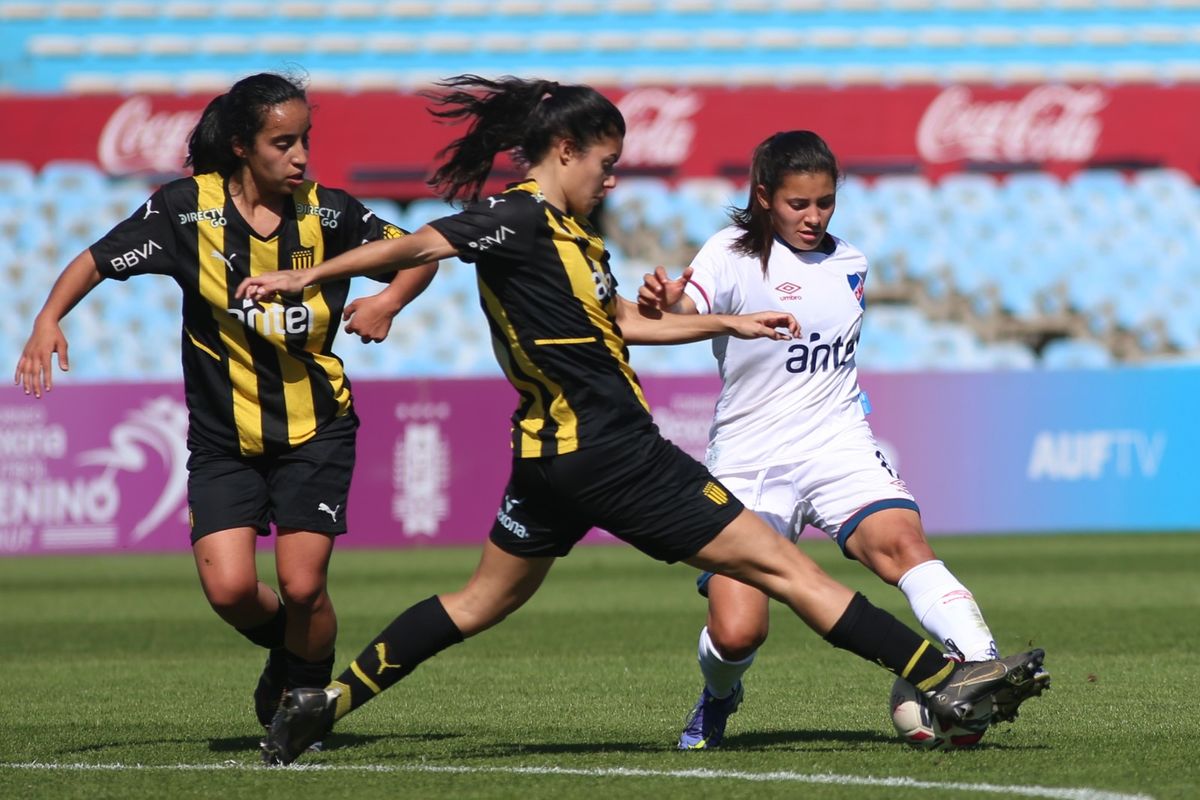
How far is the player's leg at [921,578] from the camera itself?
508 cm

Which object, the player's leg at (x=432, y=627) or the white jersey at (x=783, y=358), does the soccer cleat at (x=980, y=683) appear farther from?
the player's leg at (x=432, y=627)

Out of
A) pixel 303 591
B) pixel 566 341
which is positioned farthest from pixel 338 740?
pixel 566 341

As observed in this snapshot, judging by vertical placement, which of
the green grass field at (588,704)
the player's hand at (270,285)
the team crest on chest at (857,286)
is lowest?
the green grass field at (588,704)

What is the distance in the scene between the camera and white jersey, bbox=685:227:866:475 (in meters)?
5.45

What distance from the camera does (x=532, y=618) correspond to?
10203 mm

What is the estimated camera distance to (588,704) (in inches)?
256

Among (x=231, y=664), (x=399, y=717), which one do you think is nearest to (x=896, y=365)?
(x=231, y=664)

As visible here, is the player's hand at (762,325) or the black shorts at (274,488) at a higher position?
the player's hand at (762,325)

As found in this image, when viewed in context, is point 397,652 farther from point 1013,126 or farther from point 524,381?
point 1013,126

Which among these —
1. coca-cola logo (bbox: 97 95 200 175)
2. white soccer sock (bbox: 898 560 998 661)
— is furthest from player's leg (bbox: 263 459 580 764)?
coca-cola logo (bbox: 97 95 200 175)

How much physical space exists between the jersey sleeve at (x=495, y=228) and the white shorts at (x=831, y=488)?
1233 mm

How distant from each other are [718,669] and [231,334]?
6.28 feet

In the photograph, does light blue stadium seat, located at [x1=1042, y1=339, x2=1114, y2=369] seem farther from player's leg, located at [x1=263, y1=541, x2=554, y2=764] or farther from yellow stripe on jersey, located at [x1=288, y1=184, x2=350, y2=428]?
player's leg, located at [x1=263, y1=541, x2=554, y2=764]

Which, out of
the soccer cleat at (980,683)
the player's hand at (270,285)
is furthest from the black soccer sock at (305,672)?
the soccer cleat at (980,683)
